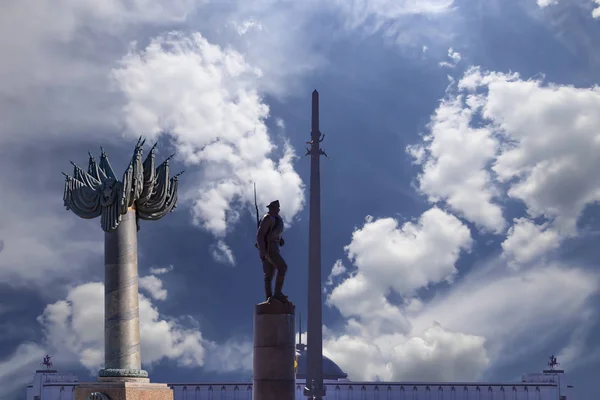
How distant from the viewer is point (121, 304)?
37.0 m

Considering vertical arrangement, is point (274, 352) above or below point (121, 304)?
below

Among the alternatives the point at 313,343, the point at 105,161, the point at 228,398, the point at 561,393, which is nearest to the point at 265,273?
the point at 105,161

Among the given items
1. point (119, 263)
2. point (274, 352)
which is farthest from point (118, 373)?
point (274, 352)

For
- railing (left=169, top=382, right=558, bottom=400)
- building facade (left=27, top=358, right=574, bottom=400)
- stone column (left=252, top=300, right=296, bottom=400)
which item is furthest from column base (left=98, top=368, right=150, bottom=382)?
railing (left=169, top=382, right=558, bottom=400)

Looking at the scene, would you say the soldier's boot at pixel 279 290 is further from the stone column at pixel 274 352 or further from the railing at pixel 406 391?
the railing at pixel 406 391

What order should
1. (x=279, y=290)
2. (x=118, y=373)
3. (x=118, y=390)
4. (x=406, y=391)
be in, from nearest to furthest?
(x=279, y=290), (x=118, y=390), (x=118, y=373), (x=406, y=391)

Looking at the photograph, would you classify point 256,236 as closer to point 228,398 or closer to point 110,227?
point 110,227

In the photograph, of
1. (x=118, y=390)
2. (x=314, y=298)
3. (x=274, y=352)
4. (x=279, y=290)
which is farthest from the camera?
(x=314, y=298)

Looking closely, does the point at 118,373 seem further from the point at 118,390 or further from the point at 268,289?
the point at 268,289

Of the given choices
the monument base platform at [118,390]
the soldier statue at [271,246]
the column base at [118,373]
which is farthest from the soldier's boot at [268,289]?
the column base at [118,373]

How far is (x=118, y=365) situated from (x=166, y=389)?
2750 mm

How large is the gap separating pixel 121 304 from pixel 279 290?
8.81m

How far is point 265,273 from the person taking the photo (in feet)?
104

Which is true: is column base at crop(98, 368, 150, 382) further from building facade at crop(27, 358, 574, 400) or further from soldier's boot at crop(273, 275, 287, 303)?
building facade at crop(27, 358, 574, 400)
